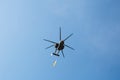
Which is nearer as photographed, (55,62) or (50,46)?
(55,62)

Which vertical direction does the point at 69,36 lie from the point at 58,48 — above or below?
above

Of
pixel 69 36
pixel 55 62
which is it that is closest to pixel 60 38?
pixel 69 36

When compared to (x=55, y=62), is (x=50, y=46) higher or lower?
higher

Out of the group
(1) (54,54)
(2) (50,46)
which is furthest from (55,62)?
(2) (50,46)

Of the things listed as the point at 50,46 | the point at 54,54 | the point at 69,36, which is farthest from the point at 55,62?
the point at 69,36

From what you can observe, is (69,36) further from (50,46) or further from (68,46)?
(50,46)

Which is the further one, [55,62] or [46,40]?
[46,40]

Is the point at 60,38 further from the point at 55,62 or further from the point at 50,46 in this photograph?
the point at 55,62

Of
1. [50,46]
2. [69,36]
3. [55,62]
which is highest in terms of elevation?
[69,36]
